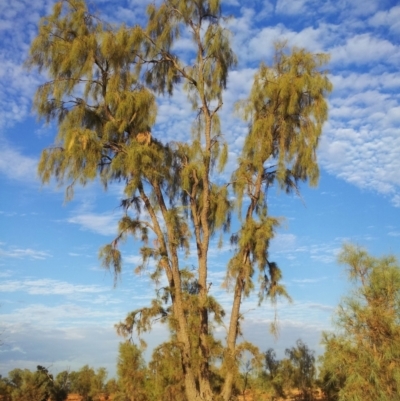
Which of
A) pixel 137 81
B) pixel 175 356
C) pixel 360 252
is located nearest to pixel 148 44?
pixel 137 81

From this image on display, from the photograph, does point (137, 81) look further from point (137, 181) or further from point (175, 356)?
point (175, 356)

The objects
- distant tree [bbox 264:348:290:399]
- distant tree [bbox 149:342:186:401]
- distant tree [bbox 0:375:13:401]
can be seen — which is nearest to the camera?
distant tree [bbox 149:342:186:401]

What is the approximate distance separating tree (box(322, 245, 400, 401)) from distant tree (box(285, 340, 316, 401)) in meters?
9.15

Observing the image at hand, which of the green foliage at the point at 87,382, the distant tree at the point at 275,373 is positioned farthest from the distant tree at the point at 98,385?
the distant tree at the point at 275,373

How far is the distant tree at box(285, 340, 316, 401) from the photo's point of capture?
2367 centimetres

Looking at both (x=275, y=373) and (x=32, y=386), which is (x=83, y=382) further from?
(x=275, y=373)

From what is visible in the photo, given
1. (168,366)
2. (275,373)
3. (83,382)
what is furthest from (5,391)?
(168,366)

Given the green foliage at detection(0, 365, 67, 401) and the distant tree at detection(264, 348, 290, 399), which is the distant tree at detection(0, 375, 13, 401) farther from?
the distant tree at detection(264, 348, 290, 399)

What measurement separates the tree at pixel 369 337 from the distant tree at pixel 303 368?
30.0ft

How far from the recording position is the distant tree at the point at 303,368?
23.7m

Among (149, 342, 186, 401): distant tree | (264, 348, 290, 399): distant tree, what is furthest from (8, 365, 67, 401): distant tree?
(149, 342, 186, 401): distant tree

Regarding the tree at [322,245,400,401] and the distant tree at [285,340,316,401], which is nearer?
the tree at [322,245,400,401]

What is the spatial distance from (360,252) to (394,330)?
9.06ft

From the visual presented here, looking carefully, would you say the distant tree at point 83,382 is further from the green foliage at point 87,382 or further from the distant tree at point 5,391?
the distant tree at point 5,391
